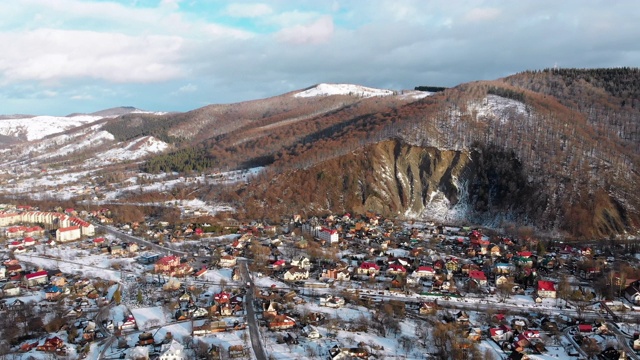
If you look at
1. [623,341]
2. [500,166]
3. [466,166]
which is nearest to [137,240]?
[466,166]

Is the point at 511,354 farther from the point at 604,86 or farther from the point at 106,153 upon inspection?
the point at 106,153

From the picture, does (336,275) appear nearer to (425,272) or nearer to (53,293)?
(425,272)

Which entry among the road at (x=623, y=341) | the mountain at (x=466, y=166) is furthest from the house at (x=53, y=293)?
the road at (x=623, y=341)

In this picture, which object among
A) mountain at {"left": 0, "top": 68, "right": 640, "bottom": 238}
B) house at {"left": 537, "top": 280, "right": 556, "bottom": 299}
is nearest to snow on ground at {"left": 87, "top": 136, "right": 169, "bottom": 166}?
mountain at {"left": 0, "top": 68, "right": 640, "bottom": 238}

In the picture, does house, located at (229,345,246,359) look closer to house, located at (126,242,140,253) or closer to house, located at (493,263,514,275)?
house, located at (493,263,514,275)

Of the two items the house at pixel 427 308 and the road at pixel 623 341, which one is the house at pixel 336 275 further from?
the road at pixel 623 341

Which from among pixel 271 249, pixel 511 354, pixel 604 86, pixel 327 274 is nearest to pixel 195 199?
pixel 271 249
